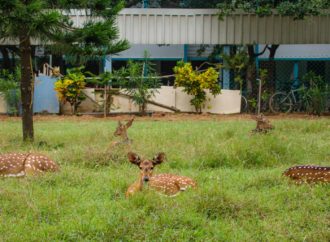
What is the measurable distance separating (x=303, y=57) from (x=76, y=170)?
15922 mm

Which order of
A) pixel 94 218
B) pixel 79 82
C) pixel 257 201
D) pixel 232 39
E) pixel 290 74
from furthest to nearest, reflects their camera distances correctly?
pixel 290 74 → pixel 232 39 → pixel 79 82 → pixel 257 201 → pixel 94 218

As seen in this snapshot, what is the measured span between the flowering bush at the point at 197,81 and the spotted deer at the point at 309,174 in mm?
11731

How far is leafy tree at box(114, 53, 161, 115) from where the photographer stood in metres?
19.9

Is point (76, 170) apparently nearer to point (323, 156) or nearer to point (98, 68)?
point (323, 156)

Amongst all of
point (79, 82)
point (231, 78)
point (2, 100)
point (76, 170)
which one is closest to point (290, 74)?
point (231, 78)

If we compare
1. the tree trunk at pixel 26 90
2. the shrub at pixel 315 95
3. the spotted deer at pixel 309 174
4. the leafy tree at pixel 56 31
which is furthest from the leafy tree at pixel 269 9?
the spotted deer at pixel 309 174

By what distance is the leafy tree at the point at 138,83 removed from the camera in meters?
19.9

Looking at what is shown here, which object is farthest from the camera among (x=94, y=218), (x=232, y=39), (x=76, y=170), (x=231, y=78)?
(x=231, y=78)

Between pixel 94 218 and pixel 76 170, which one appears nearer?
pixel 94 218

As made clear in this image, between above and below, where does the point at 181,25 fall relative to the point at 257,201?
above

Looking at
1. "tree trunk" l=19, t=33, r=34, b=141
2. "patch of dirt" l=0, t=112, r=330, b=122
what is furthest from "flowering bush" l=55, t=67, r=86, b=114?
"tree trunk" l=19, t=33, r=34, b=141

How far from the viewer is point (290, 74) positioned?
82.4 ft

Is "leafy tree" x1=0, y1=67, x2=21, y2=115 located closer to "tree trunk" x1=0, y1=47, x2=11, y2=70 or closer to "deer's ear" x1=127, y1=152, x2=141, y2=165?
"tree trunk" x1=0, y1=47, x2=11, y2=70

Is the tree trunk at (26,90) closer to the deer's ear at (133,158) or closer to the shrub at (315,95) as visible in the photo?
the deer's ear at (133,158)
